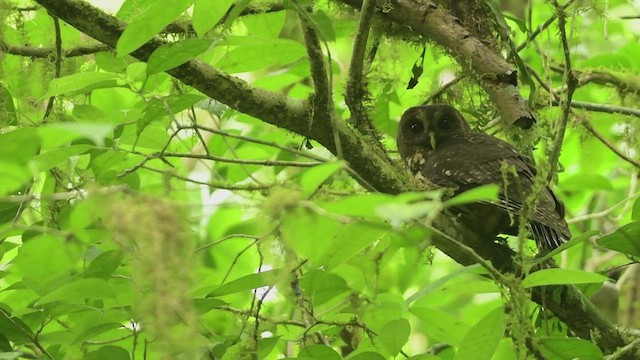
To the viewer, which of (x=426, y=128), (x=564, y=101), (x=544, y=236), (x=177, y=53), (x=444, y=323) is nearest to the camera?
(x=177, y=53)

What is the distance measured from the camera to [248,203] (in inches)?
62.3

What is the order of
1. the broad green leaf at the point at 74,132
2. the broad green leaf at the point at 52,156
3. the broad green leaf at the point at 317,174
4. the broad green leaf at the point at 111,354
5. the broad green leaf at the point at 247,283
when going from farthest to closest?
the broad green leaf at the point at 111,354 → the broad green leaf at the point at 247,283 → the broad green leaf at the point at 52,156 → the broad green leaf at the point at 317,174 → the broad green leaf at the point at 74,132

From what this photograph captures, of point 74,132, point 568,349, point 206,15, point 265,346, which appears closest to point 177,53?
point 206,15

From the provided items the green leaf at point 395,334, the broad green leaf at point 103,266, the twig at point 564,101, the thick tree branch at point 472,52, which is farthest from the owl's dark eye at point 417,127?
the broad green leaf at point 103,266

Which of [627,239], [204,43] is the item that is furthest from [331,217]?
[627,239]

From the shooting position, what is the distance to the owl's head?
9.09 feet

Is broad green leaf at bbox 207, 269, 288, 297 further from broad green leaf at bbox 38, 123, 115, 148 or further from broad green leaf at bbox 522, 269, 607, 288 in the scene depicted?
broad green leaf at bbox 38, 123, 115, 148

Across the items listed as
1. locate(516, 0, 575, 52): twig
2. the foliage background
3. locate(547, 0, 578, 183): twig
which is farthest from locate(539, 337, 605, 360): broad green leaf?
locate(516, 0, 575, 52): twig

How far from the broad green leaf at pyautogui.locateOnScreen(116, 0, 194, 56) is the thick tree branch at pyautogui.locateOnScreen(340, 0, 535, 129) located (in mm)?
886

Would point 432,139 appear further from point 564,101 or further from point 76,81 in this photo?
point 76,81

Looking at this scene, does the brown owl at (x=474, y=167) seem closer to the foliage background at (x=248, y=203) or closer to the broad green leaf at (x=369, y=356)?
the foliage background at (x=248, y=203)

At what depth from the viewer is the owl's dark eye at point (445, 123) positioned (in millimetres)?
2805

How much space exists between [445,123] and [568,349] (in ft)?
4.31

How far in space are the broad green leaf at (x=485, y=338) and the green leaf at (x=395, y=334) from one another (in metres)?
0.20
